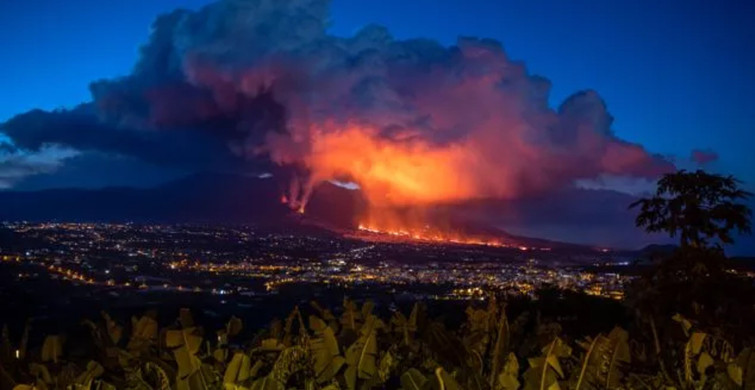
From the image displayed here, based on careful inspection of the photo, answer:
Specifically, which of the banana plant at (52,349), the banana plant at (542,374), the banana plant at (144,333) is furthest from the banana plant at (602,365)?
the banana plant at (52,349)

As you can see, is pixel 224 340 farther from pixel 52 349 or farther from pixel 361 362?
pixel 361 362

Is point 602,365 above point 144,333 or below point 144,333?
above

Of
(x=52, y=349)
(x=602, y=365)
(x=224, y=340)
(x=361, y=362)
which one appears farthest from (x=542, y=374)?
(x=52, y=349)

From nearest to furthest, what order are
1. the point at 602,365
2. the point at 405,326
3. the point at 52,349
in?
the point at 602,365 → the point at 52,349 → the point at 405,326

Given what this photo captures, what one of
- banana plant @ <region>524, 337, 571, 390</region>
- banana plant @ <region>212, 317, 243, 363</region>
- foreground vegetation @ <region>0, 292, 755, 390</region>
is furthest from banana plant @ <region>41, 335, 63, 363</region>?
banana plant @ <region>524, 337, 571, 390</region>

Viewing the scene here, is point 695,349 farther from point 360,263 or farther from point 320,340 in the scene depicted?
point 360,263

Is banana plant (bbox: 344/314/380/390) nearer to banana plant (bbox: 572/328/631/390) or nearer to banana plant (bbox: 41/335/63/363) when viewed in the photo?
banana plant (bbox: 572/328/631/390)

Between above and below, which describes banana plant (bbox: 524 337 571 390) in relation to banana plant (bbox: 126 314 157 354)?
above

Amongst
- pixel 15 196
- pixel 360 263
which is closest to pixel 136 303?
pixel 360 263

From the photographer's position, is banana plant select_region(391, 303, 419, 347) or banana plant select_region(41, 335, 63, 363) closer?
banana plant select_region(41, 335, 63, 363)

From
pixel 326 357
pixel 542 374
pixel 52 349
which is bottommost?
pixel 52 349

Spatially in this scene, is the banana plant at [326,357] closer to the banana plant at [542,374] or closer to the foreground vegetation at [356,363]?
the foreground vegetation at [356,363]
